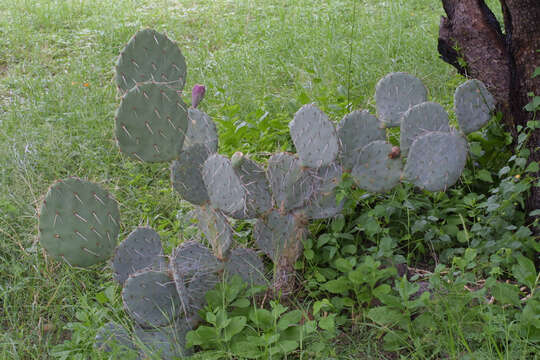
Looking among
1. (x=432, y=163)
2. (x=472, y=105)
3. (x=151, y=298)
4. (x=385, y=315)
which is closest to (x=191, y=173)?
(x=151, y=298)

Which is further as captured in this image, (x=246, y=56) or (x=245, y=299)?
(x=246, y=56)

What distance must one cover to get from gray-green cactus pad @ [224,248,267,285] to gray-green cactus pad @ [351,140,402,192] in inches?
23.2

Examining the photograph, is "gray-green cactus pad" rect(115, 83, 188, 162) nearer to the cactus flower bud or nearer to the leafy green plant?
the cactus flower bud

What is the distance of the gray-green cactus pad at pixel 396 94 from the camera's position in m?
2.60

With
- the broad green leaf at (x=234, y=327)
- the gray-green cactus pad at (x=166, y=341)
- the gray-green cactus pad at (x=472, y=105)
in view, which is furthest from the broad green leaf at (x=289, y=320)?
the gray-green cactus pad at (x=472, y=105)

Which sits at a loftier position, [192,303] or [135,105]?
[135,105]

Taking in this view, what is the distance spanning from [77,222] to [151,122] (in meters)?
0.44

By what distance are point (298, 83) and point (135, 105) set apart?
215cm

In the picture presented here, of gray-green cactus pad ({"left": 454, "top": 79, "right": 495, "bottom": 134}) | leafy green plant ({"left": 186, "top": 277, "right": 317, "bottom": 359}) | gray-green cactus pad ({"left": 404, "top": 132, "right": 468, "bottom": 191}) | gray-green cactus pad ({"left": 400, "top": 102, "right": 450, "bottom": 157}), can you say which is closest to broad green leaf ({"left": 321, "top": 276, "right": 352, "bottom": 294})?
leafy green plant ({"left": 186, "top": 277, "right": 317, "bottom": 359})

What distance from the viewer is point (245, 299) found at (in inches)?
80.0

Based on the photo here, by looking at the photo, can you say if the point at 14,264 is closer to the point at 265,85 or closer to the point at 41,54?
the point at 265,85

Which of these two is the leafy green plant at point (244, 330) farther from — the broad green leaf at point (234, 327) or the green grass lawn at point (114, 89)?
the green grass lawn at point (114, 89)

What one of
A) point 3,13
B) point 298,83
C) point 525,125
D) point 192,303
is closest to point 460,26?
point 525,125

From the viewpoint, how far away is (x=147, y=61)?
2.20 m
